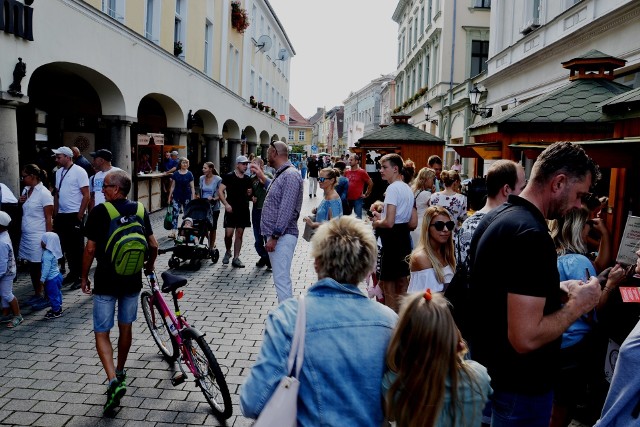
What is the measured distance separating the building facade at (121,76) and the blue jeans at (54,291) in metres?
3.58

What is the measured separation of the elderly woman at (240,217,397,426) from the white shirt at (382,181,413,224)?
393 cm

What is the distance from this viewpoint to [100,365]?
488 centimetres

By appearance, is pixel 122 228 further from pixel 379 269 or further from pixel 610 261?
pixel 610 261

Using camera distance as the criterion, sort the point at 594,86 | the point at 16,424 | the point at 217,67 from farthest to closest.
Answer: the point at 217,67
the point at 594,86
the point at 16,424

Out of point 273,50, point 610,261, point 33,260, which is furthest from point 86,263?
point 273,50

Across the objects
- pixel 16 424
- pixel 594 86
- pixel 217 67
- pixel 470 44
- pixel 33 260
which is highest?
pixel 470 44

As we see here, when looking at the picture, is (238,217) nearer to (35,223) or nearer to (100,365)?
(35,223)

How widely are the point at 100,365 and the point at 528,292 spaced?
4.08 metres

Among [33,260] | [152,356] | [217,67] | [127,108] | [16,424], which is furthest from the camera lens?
[217,67]

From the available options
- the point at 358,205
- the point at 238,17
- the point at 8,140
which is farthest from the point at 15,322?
the point at 238,17

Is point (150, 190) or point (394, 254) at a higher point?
point (150, 190)

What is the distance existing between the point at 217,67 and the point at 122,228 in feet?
63.7

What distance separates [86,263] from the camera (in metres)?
4.30

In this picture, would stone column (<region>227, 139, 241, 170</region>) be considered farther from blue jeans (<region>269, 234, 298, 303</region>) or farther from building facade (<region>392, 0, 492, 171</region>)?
blue jeans (<region>269, 234, 298, 303</region>)
